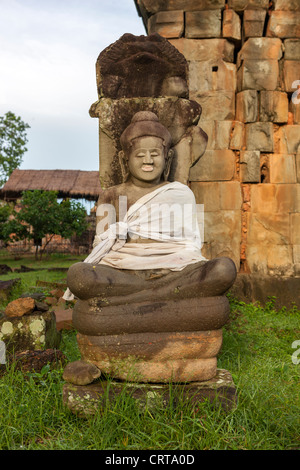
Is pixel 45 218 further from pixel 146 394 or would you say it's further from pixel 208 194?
pixel 146 394

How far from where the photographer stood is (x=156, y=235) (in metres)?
3.07

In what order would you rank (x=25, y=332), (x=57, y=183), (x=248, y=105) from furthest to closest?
(x=57, y=183), (x=248, y=105), (x=25, y=332)

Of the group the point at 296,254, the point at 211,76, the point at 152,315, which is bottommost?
the point at 152,315

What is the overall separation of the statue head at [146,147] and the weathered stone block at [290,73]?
377 centimetres

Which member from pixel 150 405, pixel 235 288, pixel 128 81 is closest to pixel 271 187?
pixel 235 288

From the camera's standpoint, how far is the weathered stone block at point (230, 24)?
6.16 meters

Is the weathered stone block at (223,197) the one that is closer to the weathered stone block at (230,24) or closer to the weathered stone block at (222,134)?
the weathered stone block at (222,134)

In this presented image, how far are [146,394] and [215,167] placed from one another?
429cm

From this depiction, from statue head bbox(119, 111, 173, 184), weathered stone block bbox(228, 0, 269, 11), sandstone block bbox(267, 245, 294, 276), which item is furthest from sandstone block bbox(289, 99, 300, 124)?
statue head bbox(119, 111, 173, 184)

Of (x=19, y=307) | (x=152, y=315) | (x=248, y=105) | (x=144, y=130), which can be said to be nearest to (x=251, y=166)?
(x=248, y=105)

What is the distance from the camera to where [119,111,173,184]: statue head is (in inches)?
127

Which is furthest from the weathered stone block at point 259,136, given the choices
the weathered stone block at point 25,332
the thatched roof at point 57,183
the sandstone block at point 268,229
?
the thatched roof at point 57,183

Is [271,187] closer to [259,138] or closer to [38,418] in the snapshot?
[259,138]
